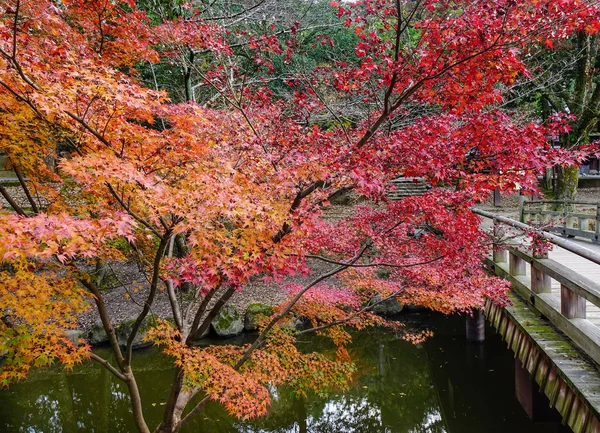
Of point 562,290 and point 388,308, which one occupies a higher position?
point 562,290

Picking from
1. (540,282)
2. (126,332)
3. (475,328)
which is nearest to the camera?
(540,282)

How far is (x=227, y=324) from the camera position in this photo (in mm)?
10359

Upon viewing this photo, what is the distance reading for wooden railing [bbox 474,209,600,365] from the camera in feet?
12.2

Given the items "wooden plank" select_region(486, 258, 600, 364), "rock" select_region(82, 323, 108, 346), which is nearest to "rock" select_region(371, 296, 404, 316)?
"wooden plank" select_region(486, 258, 600, 364)

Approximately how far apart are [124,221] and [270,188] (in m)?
1.61

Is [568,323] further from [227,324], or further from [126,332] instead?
[126,332]

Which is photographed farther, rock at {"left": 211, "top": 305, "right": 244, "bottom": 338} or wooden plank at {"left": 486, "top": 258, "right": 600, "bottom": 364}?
rock at {"left": 211, "top": 305, "right": 244, "bottom": 338}

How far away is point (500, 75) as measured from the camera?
3613 millimetres

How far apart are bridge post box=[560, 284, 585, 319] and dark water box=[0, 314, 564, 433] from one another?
2.98 metres

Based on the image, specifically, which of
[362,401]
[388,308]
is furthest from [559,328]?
[388,308]

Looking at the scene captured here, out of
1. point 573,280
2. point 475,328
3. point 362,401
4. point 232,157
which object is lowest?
point 362,401

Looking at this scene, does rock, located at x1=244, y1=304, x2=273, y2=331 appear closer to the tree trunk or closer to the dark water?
the dark water

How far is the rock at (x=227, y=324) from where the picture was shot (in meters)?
10.3

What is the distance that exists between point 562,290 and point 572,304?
16 centimetres
